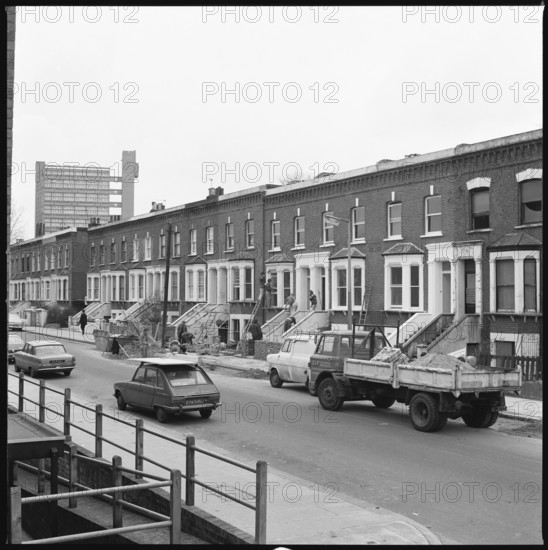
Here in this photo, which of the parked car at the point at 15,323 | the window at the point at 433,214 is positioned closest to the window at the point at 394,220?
the window at the point at 433,214

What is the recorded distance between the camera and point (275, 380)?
25062mm

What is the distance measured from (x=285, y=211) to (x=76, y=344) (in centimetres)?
1842

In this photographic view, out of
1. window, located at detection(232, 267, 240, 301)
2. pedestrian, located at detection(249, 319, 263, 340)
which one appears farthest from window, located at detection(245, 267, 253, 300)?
pedestrian, located at detection(249, 319, 263, 340)

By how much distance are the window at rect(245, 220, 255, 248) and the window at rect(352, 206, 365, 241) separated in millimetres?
9752

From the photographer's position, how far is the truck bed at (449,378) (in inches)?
627

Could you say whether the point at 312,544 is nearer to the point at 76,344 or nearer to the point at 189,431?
the point at 189,431

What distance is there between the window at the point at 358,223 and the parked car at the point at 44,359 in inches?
595

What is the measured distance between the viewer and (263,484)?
8141 millimetres

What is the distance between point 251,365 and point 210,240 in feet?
57.5

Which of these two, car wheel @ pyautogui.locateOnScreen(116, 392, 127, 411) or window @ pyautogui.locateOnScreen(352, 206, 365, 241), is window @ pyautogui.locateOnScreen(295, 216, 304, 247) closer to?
window @ pyautogui.locateOnScreen(352, 206, 365, 241)

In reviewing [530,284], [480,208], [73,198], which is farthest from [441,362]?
[73,198]

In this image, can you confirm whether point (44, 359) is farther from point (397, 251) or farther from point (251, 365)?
point (397, 251)

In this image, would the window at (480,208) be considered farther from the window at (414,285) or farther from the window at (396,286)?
the window at (396,286)

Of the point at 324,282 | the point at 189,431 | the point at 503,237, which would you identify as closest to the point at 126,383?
the point at 189,431
